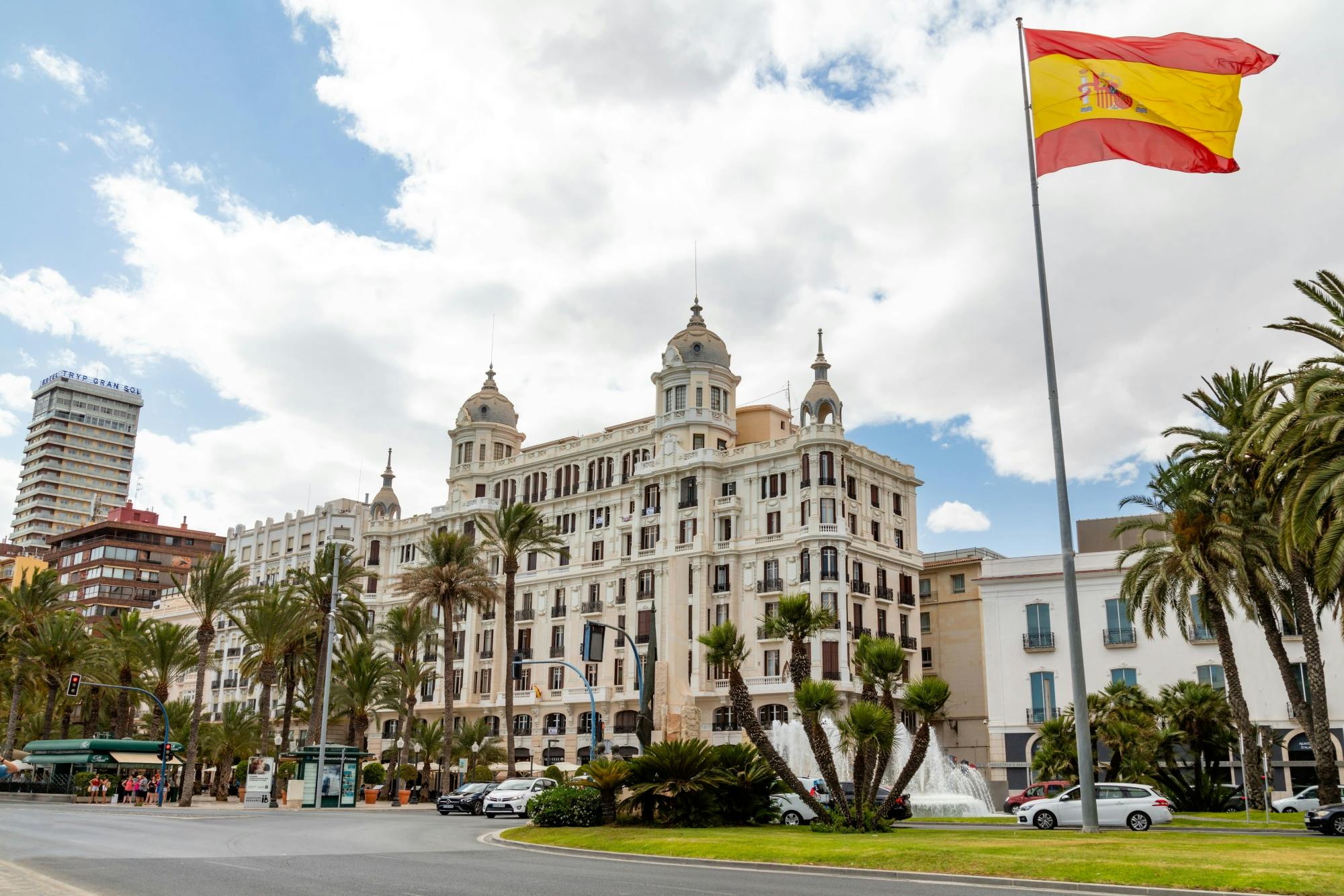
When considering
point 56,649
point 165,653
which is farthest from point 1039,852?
point 56,649

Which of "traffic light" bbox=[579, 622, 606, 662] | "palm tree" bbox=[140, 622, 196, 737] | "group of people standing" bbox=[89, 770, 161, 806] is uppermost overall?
"palm tree" bbox=[140, 622, 196, 737]

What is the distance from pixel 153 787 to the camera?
57406mm

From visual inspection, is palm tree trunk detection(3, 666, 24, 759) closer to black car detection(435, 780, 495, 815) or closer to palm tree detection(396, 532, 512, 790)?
palm tree detection(396, 532, 512, 790)

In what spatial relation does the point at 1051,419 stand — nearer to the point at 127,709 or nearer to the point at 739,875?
the point at 739,875

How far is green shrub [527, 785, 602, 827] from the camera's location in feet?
102

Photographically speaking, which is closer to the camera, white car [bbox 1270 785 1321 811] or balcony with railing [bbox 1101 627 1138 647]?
white car [bbox 1270 785 1321 811]

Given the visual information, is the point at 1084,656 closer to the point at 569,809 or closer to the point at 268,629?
the point at 569,809

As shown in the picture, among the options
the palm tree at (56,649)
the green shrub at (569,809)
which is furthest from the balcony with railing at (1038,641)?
the palm tree at (56,649)

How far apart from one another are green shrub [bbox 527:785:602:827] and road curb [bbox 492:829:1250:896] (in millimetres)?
5532

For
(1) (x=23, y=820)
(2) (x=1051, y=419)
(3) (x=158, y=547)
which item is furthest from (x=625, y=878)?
(3) (x=158, y=547)

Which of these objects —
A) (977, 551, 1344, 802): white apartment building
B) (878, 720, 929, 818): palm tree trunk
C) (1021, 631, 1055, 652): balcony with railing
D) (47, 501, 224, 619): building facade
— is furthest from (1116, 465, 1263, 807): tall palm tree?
(47, 501, 224, 619): building facade

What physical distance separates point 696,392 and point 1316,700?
46661mm

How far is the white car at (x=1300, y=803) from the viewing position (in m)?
41.3

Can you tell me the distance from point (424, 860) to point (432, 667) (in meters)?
59.4
